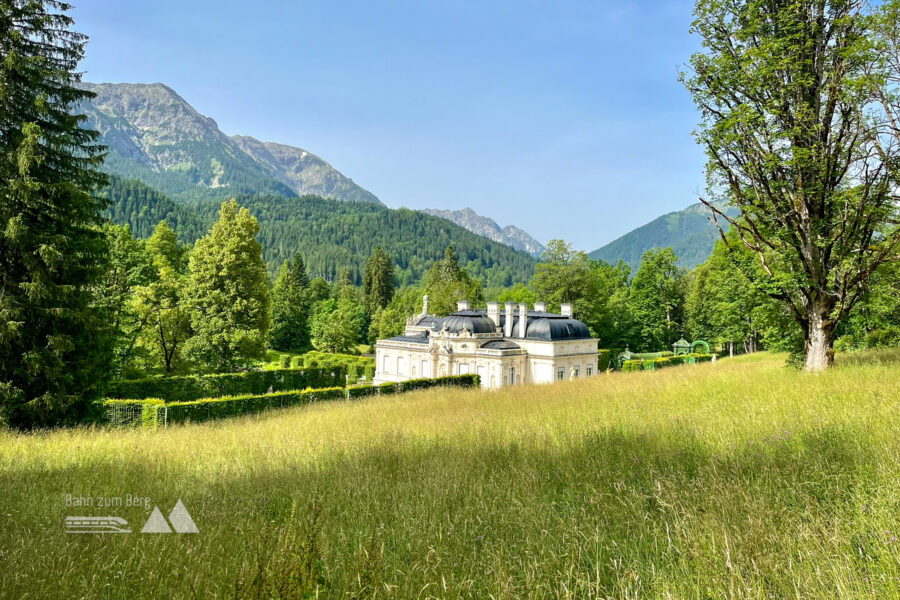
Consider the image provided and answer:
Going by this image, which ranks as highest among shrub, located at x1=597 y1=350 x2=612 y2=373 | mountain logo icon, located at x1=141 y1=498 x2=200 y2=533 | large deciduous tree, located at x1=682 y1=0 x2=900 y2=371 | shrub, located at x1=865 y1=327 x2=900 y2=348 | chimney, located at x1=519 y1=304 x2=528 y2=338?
large deciduous tree, located at x1=682 y1=0 x2=900 y2=371

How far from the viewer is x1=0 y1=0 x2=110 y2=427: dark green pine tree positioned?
12367mm

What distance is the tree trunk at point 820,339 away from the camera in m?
12.1

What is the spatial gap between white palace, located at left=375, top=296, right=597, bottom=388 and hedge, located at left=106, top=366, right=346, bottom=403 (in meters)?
11.8

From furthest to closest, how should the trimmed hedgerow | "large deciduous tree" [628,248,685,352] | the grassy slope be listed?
"large deciduous tree" [628,248,685,352] < the trimmed hedgerow < the grassy slope

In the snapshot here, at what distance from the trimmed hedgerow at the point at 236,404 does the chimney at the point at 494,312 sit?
Answer: 20.8 meters

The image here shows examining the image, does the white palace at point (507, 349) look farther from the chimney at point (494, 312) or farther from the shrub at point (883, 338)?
the shrub at point (883, 338)

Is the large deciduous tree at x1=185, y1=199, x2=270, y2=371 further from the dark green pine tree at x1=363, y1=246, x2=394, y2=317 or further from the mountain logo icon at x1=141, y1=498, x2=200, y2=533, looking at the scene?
the dark green pine tree at x1=363, y1=246, x2=394, y2=317

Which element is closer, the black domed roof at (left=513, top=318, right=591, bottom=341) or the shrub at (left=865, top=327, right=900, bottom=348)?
the shrub at (left=865, top=327, right=900, bottom=348)

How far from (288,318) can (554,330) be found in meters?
43.4

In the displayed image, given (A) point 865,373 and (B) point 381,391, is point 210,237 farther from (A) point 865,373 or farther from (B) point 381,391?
(A) point 865,373

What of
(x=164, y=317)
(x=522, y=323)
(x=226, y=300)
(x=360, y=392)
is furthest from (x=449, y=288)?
(x=360, y=392)

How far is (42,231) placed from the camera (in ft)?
42.1

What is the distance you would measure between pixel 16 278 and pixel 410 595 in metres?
14.9

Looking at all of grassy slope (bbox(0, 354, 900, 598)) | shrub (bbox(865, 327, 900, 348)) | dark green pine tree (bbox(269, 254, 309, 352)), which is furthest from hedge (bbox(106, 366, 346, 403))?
dark green pine tree (bbox(269, 254, 309, 352))
